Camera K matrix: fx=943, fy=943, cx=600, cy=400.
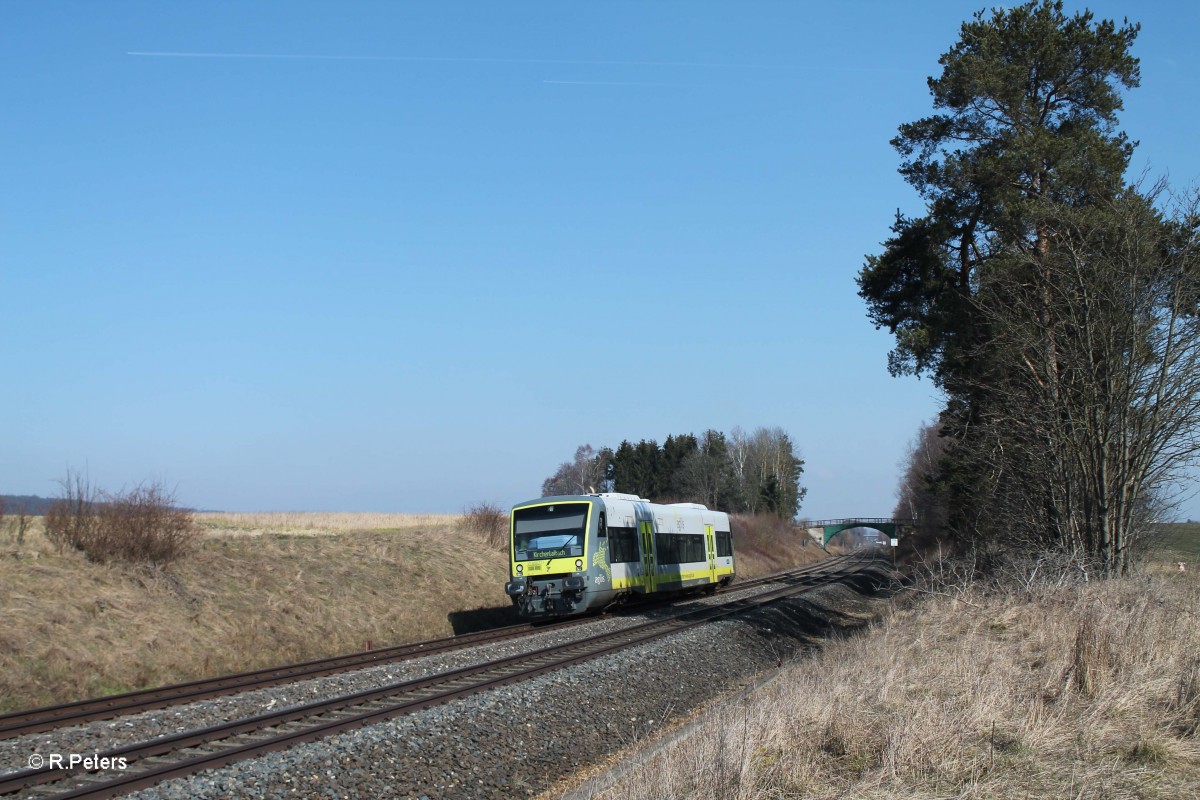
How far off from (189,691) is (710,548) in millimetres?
23096

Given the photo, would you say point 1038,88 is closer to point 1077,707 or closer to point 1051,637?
point 1051,637

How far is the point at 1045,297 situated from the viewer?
17031 millimetres

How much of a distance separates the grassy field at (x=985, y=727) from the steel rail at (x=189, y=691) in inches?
256

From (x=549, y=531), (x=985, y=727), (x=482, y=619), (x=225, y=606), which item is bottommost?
(x=482, y=619)

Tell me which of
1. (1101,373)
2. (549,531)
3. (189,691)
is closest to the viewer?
(189,691)

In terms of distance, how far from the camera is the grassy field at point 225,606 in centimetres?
1424

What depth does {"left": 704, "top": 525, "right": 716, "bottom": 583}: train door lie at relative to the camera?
109 ft

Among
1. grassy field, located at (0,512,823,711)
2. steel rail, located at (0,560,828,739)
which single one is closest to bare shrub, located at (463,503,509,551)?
grassy field, located at (0,512,823,711)

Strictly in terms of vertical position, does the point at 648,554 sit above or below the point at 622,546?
below

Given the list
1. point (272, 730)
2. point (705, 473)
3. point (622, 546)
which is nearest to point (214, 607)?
point (272, 730)

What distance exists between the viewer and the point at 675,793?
6.24m

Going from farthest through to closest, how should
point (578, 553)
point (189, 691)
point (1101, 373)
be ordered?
1. point (578, 553)
2. point (1101, 373)
3. point (189, 691)

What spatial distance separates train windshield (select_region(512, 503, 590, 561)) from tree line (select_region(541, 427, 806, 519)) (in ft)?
205

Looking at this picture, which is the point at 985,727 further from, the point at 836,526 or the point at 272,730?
the point at 836,526
